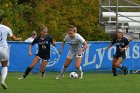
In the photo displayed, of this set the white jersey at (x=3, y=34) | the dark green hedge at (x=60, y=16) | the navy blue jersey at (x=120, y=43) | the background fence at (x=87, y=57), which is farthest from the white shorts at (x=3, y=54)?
the dark green hedge at (x=60, y=16)

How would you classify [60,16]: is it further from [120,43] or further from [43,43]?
[43,43]

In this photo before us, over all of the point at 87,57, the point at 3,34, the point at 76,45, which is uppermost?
the point at 3,34

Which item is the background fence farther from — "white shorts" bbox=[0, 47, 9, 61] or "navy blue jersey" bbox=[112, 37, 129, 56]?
"white shorts" bbox=[0, 47, 9, 61]

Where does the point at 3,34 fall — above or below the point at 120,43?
above

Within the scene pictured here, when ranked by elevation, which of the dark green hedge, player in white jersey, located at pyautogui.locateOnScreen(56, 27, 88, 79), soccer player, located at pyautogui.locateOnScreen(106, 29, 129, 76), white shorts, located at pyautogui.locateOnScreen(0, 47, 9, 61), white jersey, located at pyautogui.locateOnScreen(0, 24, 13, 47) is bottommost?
the dark green hedge

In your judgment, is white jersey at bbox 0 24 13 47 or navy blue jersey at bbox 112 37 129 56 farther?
navy blue jersey at bbox 112 37 129 56

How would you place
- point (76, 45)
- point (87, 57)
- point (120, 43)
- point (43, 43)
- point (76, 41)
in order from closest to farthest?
point (76, 41) → point (76, 45) → point (43, 43) → point (120, 43) → point (87, 57)

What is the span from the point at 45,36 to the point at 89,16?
77.0ft

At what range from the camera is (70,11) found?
142 feet

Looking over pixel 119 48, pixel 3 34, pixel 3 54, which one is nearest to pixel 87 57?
pixel 119 48

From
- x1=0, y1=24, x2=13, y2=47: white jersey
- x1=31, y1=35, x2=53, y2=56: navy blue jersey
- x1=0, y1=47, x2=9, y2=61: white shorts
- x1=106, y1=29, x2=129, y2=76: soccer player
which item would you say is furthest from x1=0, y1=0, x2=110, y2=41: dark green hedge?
x1=0, y1=47, x2=9, y2=61: white shorts

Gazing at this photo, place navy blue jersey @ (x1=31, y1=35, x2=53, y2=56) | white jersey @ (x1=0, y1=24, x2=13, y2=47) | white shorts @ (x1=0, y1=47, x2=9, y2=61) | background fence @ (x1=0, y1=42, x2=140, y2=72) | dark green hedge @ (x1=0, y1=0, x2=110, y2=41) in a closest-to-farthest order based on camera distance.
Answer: white shorts @ (x1=0, y1=47, x2=9, y2=61) → white jersey @ (x1=0, y1=24, x2=13, y2=47) → navy blue jersey @ (x1=31, y1=35, x2=53, y2=56) → background fence @ (x1=0, y1=42, x2=140, y2=72) → dark green hedge @ (x1=0, y1=0, x2=110, y2=41)

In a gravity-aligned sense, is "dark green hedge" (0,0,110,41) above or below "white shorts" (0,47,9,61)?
below

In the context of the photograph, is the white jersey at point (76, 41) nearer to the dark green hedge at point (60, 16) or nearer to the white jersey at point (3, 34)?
the white jersey at point (3, 34)
